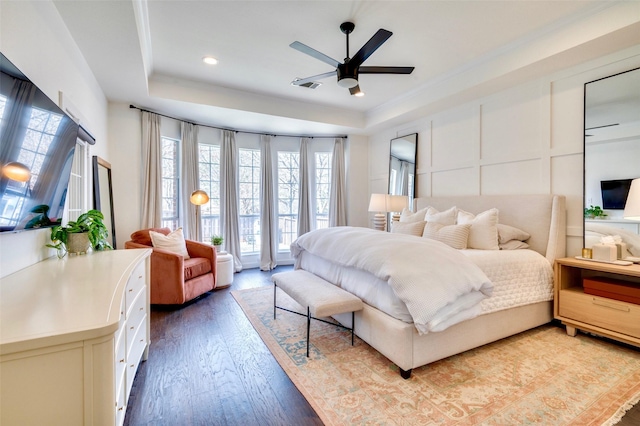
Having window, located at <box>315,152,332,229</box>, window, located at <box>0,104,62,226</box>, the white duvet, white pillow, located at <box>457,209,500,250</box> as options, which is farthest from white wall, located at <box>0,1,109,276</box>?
window, located at <box>315,152,332,229</box>

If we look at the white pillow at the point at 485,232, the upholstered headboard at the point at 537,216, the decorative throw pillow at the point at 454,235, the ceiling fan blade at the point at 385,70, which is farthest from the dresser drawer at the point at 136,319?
the upholstered headboard at the point at 537,216

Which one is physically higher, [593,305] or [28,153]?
[28,153]

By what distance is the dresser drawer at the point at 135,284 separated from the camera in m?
1.61

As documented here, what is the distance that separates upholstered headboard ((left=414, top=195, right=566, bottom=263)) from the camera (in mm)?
3037

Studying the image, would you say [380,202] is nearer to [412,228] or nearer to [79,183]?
[412,228]

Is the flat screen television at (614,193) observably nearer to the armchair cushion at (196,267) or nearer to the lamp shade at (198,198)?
the armchair cushion at (196,267)

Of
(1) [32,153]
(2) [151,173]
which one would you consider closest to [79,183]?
(2) [151,173]

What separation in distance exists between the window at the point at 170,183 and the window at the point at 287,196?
193 centimetres

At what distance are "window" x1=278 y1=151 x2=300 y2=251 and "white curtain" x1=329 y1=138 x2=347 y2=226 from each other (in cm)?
74

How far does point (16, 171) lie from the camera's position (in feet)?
4.45

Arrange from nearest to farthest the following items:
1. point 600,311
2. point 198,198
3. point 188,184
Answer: point 600,311 < point 198,198 < point 188,184

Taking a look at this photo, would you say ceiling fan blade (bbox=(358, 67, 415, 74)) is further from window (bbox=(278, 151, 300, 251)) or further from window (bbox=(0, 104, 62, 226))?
window (bbox=(278, 151, 300, 251))

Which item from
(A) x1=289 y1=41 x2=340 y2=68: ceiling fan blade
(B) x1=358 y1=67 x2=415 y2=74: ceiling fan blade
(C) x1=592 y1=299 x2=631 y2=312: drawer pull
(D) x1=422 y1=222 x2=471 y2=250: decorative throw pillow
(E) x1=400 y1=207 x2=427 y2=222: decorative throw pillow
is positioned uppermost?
(A) x1=289 y1=41 x2=340 y2=68: ceiling fan blade

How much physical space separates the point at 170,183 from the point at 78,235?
2965 mm
